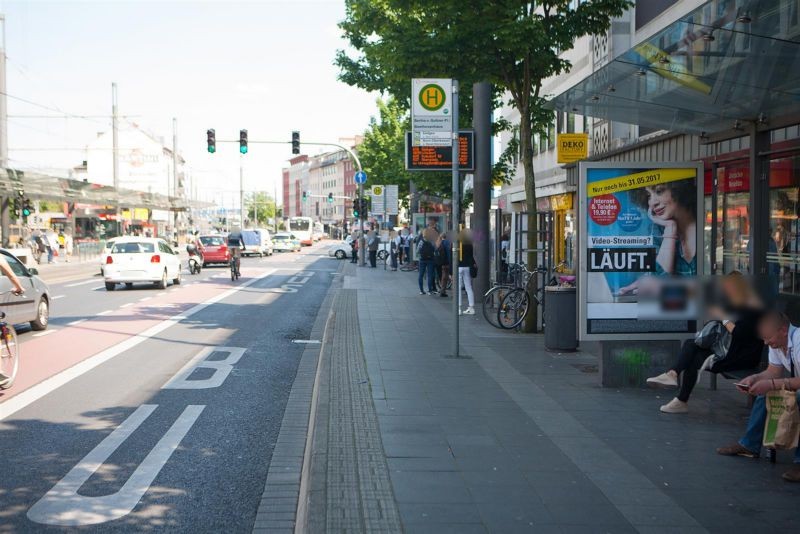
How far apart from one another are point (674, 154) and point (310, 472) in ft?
43.8

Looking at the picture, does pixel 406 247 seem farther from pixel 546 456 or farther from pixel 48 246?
pixel 546 456

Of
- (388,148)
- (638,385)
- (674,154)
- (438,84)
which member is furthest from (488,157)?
(388,148)

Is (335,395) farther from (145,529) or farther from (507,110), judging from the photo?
(507,110)

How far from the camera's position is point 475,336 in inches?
509

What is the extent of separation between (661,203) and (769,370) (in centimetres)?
342

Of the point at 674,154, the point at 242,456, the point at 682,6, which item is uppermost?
the point at 682,6

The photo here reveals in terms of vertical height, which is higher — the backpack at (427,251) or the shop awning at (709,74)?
the shop awning at (709,74)

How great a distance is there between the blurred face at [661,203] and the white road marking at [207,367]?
5114 millimetres

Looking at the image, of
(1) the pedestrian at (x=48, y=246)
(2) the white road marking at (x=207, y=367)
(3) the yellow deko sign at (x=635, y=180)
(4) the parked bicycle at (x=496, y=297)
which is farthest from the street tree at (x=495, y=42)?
(1) the pedestrian at (x=48, y=246)

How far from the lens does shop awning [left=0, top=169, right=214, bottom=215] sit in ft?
135

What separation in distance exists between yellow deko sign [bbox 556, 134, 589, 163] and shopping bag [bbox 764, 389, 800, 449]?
1496cm

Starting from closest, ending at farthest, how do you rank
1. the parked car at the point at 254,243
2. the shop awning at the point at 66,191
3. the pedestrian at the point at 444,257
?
the pedestrian at the point at 444,257
the shop awning at the point at 66,191
the parked car at the point at 254,243

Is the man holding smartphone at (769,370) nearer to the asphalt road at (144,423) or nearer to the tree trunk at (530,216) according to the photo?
the asphalt road at (144,423)

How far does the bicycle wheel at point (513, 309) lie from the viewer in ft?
44.3
